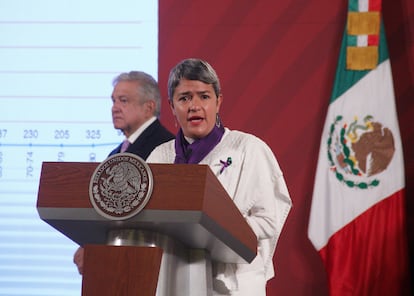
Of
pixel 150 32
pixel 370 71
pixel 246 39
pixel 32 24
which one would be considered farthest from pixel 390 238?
pixel 32 24

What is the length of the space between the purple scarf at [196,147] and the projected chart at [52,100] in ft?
6.62

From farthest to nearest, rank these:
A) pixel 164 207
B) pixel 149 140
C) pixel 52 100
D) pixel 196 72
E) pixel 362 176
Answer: pixel 52 100
pixel 362 176
pixel 149 140
pixel 196 72
pixel 164 207

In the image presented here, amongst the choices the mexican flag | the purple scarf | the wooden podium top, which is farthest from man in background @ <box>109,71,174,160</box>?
the wooden podium top

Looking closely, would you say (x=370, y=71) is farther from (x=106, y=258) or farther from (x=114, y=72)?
(x=106, y=258)

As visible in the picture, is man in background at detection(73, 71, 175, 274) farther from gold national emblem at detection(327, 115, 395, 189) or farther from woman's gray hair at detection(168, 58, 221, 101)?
woman's gray hair at detection(168, 58, 221, 101)

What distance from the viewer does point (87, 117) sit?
4195 millimetres

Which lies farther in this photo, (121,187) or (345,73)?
(345,73)

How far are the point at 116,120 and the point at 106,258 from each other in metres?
2.29

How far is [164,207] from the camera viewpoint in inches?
56.5

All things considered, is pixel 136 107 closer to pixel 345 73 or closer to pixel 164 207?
pixel 345 73

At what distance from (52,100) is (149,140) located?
38.7 inches

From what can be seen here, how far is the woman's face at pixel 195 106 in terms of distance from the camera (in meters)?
2.08

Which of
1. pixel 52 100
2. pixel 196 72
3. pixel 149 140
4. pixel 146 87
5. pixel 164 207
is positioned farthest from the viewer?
pixel 52 100

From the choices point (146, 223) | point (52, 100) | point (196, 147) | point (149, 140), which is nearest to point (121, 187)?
point (146, 223)
